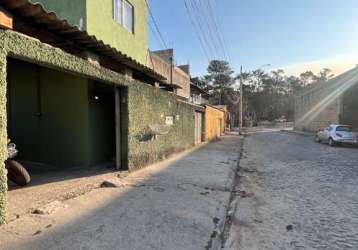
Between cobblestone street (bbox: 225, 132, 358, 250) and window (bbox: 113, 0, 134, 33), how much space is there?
7.79 m

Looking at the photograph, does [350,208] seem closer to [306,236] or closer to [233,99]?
[306,236]

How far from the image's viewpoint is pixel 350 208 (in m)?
5.77

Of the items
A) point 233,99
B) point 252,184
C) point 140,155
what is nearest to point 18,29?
point 140,155

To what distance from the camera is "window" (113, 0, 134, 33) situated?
11323 millimetres

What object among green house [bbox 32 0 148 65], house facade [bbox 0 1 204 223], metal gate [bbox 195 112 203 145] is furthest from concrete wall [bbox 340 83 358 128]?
house facade [bbox 0 1 204 223]

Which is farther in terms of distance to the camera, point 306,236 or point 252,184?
point 252,184

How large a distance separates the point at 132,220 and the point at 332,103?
29.8 meters

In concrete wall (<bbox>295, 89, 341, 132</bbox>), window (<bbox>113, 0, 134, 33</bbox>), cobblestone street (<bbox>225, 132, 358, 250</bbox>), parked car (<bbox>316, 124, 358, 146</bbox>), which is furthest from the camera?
concrete wall (<bbox>295, 89, 341, 132</bbox>)

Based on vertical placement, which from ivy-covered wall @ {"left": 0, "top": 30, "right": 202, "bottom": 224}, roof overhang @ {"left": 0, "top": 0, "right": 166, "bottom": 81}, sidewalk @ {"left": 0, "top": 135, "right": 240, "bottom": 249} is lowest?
sidewalk @ {"left": 0, "top": 135, "right": 240, "bottom": 249}

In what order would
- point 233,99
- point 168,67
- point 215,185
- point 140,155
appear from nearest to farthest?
point 215,185, point 140,155, point 168,67, point 233,99

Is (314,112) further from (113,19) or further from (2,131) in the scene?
(2,131)

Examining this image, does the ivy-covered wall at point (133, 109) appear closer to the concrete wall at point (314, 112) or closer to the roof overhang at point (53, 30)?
the roof overhang at point (53, 30)

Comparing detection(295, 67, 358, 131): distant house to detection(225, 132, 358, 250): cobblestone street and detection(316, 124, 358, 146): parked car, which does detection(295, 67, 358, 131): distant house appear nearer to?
detection(316, 124, 358, 146): parked car

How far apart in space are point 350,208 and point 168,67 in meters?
18.6
